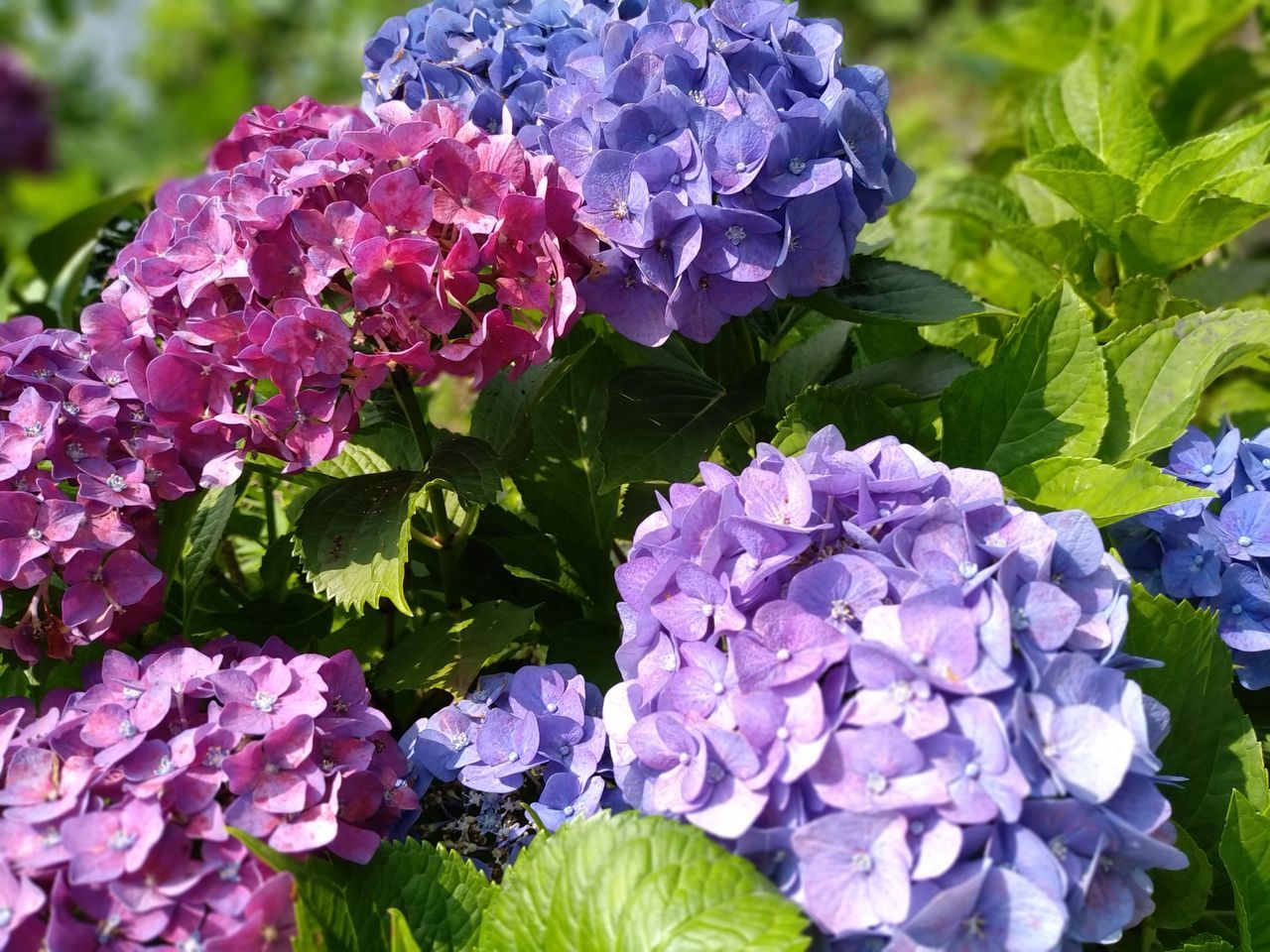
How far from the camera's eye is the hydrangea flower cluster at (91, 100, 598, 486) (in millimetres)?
1246

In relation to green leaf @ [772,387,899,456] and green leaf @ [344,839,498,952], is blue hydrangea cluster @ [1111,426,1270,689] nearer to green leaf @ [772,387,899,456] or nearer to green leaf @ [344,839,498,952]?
green leaf @ [772,387,899,456]

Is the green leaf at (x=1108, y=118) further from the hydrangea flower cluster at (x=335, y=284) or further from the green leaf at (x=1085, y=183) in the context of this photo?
the hydrangea flower cluster at (x=335, y=284)

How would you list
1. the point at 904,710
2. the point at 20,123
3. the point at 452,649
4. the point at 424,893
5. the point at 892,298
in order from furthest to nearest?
the point at 20,123 → the point at 892,298 → the point at 452,649 → the point at 424,893 → the point at 904,710

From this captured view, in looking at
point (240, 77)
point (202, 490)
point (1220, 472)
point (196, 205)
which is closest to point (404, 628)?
point (202, 490)

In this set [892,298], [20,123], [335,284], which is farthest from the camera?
[20,123]

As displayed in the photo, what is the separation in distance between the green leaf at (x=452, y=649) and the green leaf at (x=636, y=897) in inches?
11.1

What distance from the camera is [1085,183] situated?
1693 millimetres

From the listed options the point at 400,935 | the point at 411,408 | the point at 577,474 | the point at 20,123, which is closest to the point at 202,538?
the point at 411,408

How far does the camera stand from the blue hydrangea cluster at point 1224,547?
137 cm

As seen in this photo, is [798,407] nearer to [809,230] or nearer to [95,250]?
[809,230]

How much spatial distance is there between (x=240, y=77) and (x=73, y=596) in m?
4.65

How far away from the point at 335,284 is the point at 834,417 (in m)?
0.56

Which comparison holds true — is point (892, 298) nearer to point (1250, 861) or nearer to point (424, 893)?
point (1250, 861)

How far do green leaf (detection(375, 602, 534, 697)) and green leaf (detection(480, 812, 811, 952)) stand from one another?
281mm
